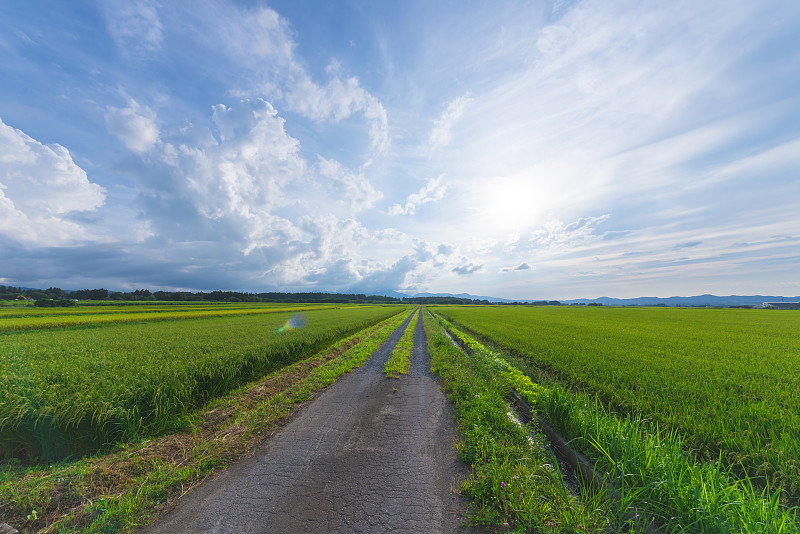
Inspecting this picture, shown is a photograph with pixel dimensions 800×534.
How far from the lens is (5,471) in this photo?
14.1ft

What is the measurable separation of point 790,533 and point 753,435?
3016 mm

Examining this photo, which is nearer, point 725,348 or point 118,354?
point 118,354

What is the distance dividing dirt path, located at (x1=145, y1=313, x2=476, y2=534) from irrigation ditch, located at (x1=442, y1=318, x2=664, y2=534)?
1653 mm

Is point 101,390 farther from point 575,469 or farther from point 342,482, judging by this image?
point 575,469

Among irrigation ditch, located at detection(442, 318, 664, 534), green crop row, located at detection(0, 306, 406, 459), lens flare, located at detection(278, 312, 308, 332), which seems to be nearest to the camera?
irrigation ditch, located at detection(442, 318, 664, 534)

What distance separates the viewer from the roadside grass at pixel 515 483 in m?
3.12

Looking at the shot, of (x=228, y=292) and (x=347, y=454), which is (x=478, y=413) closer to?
(x=347, y=454)

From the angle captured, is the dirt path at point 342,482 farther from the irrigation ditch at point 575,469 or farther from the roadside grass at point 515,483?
the irrigation ditch at point 575,469

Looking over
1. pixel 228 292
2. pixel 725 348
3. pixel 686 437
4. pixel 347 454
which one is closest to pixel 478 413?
pixel 347 454

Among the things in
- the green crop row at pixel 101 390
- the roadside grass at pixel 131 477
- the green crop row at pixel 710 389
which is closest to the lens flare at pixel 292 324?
the green crop row at pixel 101 390

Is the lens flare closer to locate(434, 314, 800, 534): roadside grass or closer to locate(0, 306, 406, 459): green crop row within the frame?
locate(0, 306, 406, 459): green crop row

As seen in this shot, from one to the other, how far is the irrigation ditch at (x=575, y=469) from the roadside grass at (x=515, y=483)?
0.14 metres

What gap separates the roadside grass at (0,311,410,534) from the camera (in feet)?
10.7

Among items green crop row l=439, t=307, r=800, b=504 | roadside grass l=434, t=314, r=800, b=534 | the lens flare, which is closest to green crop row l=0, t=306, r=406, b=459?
roadside grass l=434, t=314, r=800, b=534
